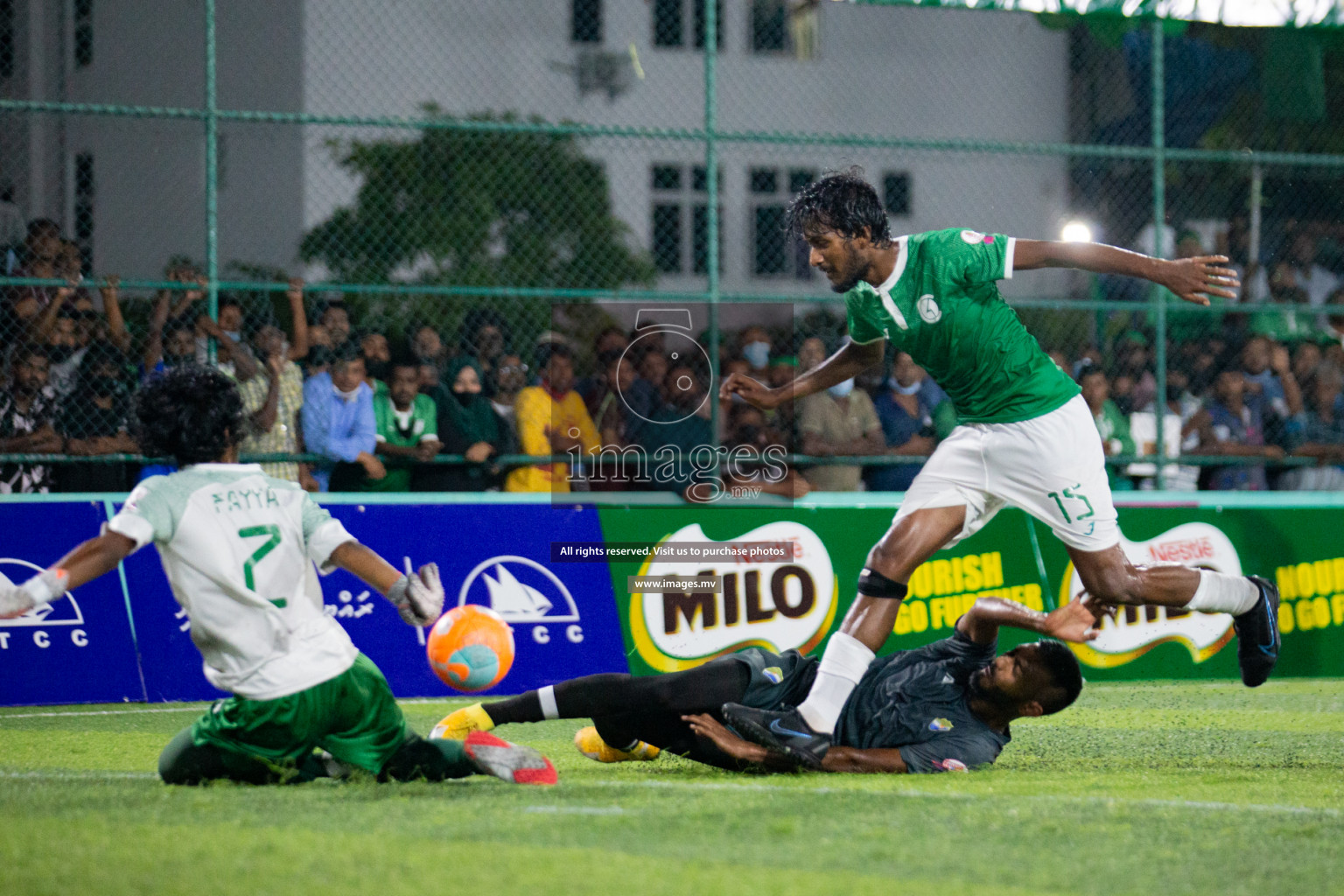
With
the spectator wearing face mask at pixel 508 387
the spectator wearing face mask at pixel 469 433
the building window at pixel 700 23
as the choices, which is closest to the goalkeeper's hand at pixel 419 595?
the spectator wearing face mask at pixel 469 433

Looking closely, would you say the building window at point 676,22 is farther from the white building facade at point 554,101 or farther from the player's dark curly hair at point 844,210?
the player's dark curly hair at point 844,210

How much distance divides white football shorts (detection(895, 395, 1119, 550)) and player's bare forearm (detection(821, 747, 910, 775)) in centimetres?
91

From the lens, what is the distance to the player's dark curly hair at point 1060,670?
5.50 meters

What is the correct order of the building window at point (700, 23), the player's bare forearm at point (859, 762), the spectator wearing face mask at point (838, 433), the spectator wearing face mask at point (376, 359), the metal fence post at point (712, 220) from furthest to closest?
the building window at point (700, 23), the spectator wearing face mask at point (838, 433), the metal fence post at point (712, 220), the spectator wearing face mask at point (376, 359), the player's bare forearm at point (859, 762)

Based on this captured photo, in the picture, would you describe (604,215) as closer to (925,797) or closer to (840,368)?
(840,368)

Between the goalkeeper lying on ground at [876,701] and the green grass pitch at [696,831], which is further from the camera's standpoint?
the goalkeeper lying on ground at [876,701]

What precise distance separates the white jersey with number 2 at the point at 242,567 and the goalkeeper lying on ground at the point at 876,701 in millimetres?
883

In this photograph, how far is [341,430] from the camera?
963 centimetres

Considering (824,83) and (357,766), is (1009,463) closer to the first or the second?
(357,766)

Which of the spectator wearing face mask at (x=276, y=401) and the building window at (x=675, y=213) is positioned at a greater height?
the building window at (x=675, y=213)

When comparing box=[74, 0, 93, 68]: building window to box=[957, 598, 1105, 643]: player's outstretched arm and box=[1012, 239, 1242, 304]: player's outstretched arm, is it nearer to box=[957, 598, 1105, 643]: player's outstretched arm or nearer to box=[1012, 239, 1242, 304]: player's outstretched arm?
box=[1012, 239, 1242, 304]: player's outstretched arm

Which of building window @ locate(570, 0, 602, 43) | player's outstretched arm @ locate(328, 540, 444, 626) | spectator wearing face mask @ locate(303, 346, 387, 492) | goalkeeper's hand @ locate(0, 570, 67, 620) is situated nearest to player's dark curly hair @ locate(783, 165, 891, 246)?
player's outstretched arm @ locate(328, 540, 444, 626)

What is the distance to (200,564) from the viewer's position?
16.0 ft

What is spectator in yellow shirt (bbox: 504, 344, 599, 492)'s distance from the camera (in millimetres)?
9820
